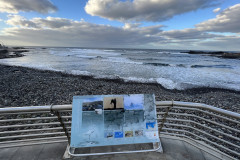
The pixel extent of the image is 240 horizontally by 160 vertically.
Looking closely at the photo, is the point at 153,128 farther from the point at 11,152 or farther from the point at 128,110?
the point at 11,152

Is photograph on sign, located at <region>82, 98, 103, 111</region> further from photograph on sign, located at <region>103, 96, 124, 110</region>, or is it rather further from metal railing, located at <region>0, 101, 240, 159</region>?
metal railing, located at <region>0, 101, 240, 159</region>

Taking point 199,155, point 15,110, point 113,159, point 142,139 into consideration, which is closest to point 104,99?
point 142,139

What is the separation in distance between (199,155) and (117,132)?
221cm

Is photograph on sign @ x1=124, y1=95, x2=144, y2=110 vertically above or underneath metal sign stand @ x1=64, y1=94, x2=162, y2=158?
above

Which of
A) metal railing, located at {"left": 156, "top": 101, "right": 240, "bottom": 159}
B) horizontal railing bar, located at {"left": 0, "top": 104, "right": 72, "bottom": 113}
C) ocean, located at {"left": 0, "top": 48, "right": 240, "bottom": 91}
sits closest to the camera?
horizontal railing bar, located at {"left": 0, "top": 104, "right": 72, "bottom": 113}

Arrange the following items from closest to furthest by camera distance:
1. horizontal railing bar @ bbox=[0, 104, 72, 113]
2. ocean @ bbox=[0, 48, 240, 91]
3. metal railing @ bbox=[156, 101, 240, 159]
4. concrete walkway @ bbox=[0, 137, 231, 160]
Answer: horizontal railing bar @ bbox=[0, 104, 72, 113] → metal railing @ bbox=[156, 101, 240, 159] → concrete walkway @ bbox=[0, 137, 231, 160] → ocean @ bbox=[0, 48, 240, 91]

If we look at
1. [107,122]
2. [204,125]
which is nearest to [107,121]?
[107,122]

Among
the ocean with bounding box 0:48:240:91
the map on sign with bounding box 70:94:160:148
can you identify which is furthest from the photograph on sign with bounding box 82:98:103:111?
the ocean with bounding box 0:48:240:91

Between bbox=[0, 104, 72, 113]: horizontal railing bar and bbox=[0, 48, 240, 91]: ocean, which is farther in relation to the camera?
bbox=[0, 48, 240, 91]: ocean

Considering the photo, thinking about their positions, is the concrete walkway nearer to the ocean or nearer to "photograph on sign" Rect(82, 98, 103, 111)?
"photograph on sign" Rect(82, 98, 103, 111)

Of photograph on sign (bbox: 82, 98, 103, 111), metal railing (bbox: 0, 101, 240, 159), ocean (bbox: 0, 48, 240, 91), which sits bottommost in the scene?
ocean (bbox: 0, 48, 240, 91)

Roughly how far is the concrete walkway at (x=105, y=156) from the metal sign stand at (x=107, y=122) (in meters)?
0.74

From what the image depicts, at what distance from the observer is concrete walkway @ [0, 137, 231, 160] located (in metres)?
2.82

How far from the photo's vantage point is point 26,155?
2.88m
